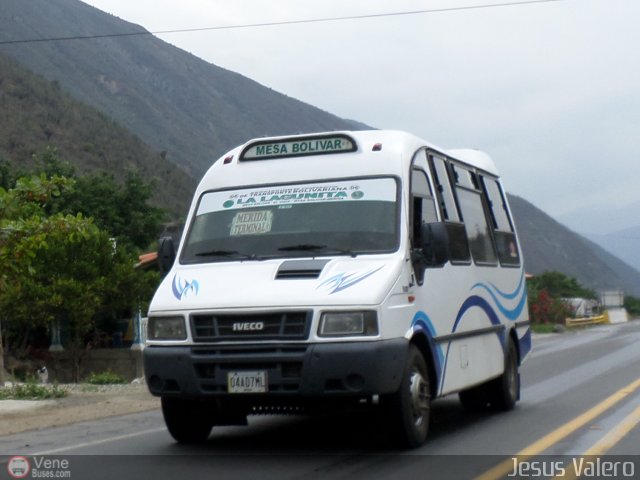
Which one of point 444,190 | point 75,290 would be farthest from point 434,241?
point 75,290

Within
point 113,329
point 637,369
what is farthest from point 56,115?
point 637,369

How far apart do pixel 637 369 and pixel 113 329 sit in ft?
46.3

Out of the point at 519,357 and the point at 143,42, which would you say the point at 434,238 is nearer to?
the point at 519,357

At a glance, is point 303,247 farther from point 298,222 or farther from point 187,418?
point 187,418

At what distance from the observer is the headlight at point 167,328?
9.12 meters

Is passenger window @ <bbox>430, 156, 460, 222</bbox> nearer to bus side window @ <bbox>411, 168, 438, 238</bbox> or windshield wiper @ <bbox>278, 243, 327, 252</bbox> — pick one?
bus side window @ <bbox>411, 168, 438, 238</bbox>

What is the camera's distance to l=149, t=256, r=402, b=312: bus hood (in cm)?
878

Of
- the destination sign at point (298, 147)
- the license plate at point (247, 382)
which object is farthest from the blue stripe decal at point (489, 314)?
the destination sign at point (298, 147)

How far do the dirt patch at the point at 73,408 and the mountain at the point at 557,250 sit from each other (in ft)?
390

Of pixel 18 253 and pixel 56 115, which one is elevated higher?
pixel 56 115

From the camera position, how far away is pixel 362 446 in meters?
9.63

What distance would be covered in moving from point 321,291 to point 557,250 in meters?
146

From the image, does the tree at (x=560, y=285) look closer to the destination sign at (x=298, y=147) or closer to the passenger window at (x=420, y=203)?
the passenger window at (x=420, y=203)

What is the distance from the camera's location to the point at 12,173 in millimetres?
36906
